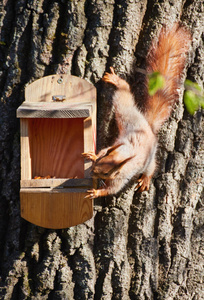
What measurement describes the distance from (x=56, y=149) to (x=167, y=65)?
0.97 meters

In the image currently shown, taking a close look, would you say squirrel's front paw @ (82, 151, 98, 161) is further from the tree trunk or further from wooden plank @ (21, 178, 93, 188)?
the tree trunk

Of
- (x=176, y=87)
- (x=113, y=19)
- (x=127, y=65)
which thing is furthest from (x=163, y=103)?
(x=113, y=19)

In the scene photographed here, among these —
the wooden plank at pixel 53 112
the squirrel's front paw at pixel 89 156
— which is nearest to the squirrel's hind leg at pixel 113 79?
the wooden plank at pixel 53 112

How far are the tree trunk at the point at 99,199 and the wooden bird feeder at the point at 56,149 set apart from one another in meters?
0.11

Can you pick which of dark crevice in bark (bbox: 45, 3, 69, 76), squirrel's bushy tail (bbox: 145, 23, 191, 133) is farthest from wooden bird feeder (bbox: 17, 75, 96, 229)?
squirrel's bushy tail (bbox: 145, 23, 191, 133)

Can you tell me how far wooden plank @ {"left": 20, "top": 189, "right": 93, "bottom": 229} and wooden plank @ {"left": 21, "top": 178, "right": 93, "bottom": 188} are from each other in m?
0.03

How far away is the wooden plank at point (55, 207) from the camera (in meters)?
2.11

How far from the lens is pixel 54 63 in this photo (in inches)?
93.4

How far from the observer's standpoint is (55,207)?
84.0 inches

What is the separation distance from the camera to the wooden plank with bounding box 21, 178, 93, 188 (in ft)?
6.95

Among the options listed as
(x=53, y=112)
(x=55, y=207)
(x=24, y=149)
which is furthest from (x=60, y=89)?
(x=55, y=207)

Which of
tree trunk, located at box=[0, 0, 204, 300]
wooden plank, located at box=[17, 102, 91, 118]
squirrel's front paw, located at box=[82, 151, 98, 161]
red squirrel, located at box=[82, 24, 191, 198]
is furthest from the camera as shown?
red squirrel, located at box=[82, 24, 191, 198]

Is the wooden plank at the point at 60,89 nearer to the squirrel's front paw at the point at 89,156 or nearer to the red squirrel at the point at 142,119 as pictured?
the red squirrel at the point at 142,119

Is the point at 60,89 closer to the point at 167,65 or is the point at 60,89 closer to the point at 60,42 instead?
the point at 60,42
